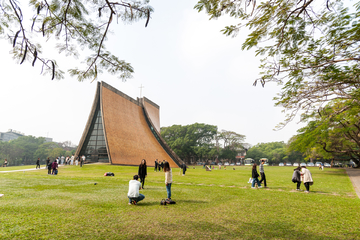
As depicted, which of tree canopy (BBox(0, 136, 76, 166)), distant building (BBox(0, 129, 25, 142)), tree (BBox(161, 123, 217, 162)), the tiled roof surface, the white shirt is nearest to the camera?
the white shirt

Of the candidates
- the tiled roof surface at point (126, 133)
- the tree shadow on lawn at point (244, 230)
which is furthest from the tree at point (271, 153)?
the tree shadow on lawn at point (244, 230)

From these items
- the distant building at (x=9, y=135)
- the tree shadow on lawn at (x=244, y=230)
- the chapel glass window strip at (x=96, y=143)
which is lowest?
the tree shadow on lawn at (x=244, y=230)

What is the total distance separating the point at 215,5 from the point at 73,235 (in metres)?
4.74

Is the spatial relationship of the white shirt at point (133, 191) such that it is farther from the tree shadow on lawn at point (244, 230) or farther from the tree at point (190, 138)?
the tree at point (190, 138)

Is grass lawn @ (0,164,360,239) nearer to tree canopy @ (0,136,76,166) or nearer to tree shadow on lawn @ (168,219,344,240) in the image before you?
tree shadow on lawn @ (168,219,344,240)

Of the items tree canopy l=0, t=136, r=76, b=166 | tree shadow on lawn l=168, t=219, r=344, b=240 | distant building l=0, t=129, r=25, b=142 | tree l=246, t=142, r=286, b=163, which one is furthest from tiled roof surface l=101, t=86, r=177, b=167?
A: distant building l=0, t=129, r=25, b=142

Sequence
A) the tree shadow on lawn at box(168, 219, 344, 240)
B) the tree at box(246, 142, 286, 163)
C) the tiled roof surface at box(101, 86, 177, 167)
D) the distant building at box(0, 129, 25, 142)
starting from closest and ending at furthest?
the tree shadow on lawn at box(168, 219, 344, 240)
the tiled roof surface at box(101, 86, 177, 167)
the tree at box(246, 142, 286, 163)
the distant building at box(0, 129, 25, 142)

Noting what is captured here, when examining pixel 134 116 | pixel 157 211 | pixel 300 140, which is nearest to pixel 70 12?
pixel 157 211

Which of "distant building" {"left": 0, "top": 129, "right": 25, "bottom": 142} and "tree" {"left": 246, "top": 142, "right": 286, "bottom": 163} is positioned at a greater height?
"distant building" {"left": 0, "top": 129, "right": 25, "bottom": 142}

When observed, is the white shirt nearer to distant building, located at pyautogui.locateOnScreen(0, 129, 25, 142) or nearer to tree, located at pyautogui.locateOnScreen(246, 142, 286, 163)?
tree, located at pyautogui.locateOnScreen(246, 142, 286, 163)

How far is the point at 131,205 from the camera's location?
17.8 feet

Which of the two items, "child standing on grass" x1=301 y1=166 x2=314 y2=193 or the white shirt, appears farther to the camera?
"child standing on grass" x1=301 y1=166 x2=314 y2=193

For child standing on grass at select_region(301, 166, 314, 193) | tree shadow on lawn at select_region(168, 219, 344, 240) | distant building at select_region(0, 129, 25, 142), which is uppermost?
distant building at select_region(0, 129, 25, 142)

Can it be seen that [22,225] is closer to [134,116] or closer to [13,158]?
[134,116]
